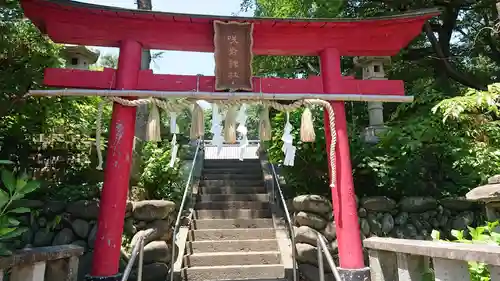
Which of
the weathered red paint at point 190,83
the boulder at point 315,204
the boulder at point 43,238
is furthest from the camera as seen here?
the boulder at point 315,204

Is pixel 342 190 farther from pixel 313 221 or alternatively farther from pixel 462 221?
pixel 462 221

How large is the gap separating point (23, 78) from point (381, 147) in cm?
678

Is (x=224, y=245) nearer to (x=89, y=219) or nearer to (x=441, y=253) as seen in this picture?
(x=89, y=219)

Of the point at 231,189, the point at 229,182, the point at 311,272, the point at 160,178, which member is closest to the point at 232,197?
the point at 231,189

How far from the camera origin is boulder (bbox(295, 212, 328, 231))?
6617mm

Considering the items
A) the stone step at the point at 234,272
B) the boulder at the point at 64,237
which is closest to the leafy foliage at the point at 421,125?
the stone step at the point at 234,272

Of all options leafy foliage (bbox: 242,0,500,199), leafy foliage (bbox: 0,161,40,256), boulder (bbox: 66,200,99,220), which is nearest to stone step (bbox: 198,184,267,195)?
leafy foliage (bbox: 242,0,500,199)

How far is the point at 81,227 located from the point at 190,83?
3.23 meters

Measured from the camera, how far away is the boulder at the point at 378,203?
677 centimetres

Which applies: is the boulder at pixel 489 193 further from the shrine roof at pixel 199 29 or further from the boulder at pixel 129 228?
the boulder at pixel 129 228

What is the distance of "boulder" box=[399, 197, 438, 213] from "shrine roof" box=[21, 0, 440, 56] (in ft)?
9.68

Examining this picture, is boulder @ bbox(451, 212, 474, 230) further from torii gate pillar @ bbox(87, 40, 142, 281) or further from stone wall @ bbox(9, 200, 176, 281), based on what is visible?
torii gate pillar @ bbox(87, 40, 142, 281)

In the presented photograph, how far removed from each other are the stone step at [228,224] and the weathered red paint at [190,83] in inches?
133

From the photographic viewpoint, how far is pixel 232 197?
8633 millimetres
